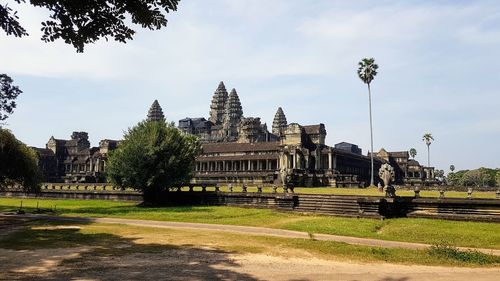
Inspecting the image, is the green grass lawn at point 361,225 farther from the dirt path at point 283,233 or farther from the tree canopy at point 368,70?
the tree canopy at point 368,70

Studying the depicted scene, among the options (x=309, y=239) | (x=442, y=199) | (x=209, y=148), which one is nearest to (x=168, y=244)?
(x=309, y=239)

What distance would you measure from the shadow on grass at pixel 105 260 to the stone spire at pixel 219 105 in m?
149

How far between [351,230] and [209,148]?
79.4 m

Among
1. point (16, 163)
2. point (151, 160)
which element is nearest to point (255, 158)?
point (151, 160)

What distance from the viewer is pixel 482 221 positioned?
2253cm

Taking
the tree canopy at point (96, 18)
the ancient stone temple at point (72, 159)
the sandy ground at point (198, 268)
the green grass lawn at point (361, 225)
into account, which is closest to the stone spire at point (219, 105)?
the ancient stone temple at point (72, 159)

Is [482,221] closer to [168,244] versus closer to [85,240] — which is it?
[168,244]

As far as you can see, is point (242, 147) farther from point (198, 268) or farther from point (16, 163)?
point (198, 268)

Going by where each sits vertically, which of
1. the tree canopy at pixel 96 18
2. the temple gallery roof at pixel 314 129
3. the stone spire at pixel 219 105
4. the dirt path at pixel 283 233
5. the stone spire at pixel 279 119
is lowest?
the dirt path at pixel 283 233

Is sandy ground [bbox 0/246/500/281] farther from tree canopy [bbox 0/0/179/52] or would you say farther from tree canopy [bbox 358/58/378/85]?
tree canopy [bbox 358/58/378/85]

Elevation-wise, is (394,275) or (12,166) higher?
(12,166)

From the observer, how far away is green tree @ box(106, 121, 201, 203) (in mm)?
36312

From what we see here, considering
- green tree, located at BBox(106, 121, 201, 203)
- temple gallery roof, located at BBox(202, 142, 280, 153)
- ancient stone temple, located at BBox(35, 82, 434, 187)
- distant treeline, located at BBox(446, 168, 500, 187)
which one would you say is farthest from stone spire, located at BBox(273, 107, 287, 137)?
green tree, located at BBox(106, 121, 201, 203)

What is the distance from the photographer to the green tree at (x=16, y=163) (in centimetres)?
3294
